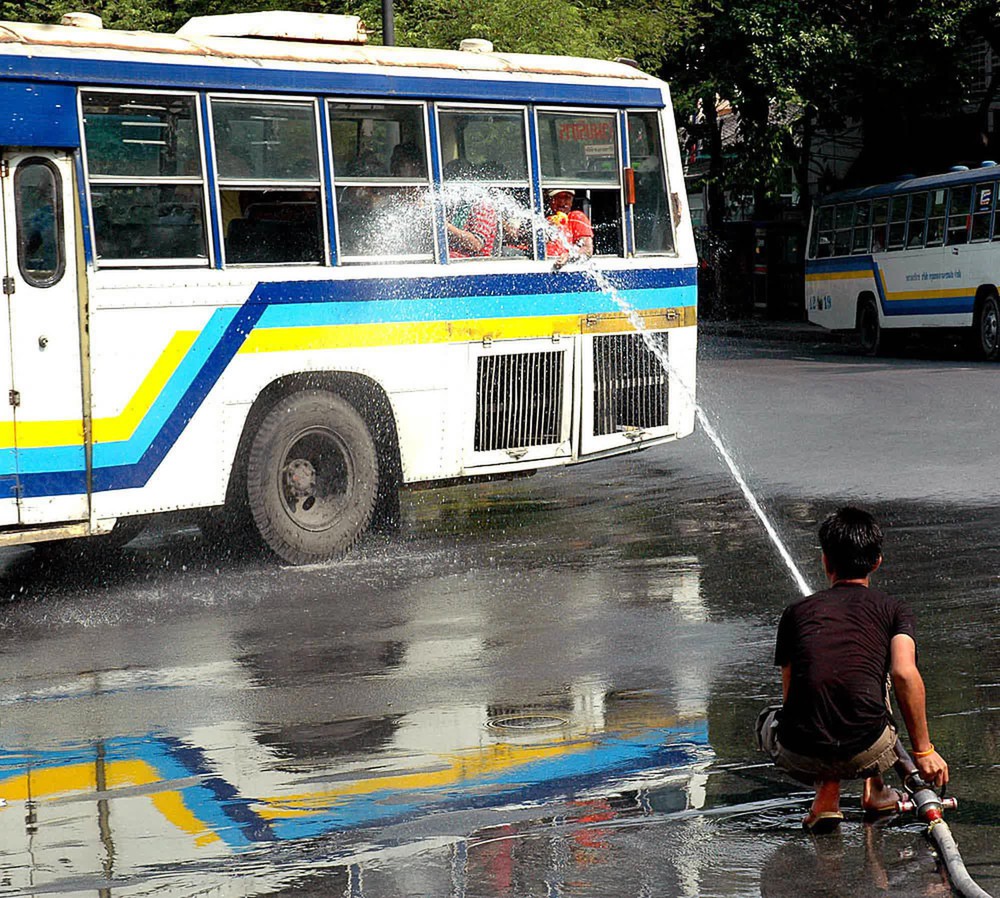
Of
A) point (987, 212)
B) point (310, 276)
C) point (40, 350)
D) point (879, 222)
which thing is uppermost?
point (879, 222)

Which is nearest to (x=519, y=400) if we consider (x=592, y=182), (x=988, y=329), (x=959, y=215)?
(x=592, y=182)

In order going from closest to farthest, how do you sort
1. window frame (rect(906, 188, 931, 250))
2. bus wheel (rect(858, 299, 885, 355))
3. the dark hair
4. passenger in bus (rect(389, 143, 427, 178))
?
the dark hair < passenger in bus (rect(389, 143, 427, 178)) < window frame (rect(906, 188, 931, 250)) < bus wheel (rect(858, 299, 885, 355))

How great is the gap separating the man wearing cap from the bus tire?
17.0 metres

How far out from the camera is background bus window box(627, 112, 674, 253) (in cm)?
1235

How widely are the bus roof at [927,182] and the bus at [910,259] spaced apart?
2 centimetres

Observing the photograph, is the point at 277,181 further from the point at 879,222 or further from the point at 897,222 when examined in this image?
the point at 879,222

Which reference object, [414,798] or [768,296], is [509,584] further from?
[768,296]

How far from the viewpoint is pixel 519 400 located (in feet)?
37.8

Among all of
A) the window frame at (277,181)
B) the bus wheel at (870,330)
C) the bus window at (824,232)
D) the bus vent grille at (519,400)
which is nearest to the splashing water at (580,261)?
the bus vent grille at (519,400)

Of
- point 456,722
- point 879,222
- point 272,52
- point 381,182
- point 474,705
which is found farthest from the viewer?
point 879,222

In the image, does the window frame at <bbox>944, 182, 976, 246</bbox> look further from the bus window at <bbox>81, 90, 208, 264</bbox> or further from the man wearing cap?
the bus window at <bbox>81, 90, 208, 264</bbox>

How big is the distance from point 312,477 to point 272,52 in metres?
2.59

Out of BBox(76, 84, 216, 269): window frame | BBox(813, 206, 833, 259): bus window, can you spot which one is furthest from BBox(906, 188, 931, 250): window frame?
BBox(76, 84, 216, 269): window frame

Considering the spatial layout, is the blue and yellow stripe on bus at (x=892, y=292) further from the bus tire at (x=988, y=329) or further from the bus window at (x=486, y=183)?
the bus window at (x=486, y=183)
